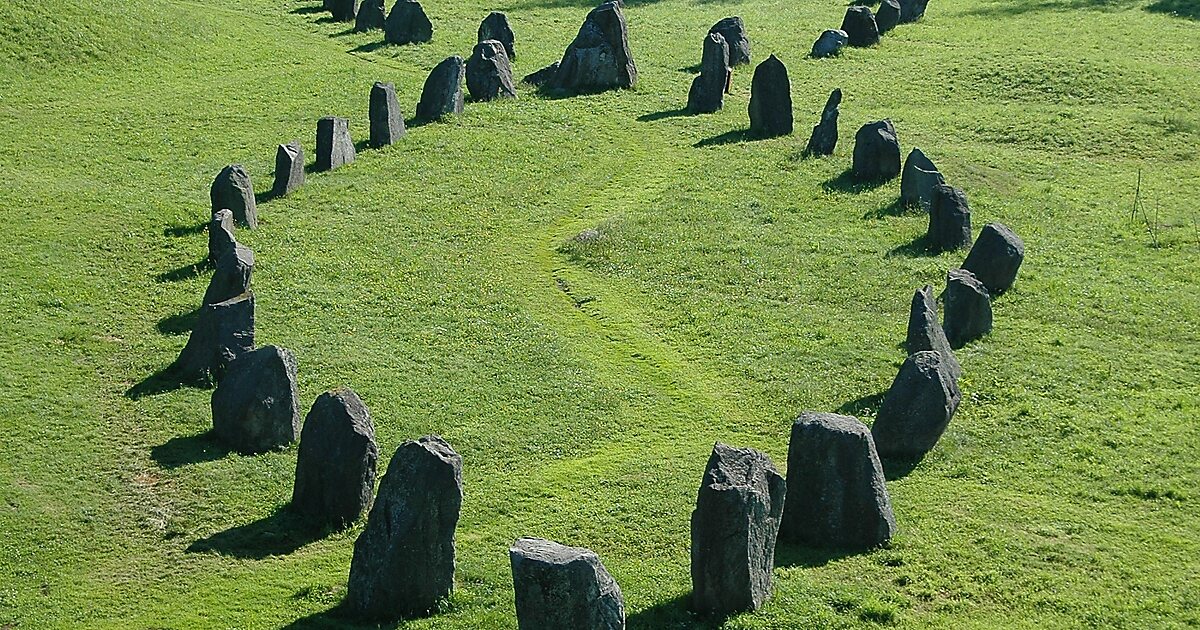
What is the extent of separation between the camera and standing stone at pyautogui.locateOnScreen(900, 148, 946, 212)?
3045 centimetres

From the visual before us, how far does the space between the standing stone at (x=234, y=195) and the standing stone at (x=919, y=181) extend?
13.5 metres

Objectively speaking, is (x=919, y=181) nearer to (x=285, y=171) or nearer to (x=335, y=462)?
(x=285, y=171)

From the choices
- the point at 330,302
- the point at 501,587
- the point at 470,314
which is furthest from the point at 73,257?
the point at 501,587

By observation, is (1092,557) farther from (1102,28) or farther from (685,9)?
(685,9)

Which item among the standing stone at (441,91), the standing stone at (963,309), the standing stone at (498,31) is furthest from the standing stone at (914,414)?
the standing stone at (498,31)

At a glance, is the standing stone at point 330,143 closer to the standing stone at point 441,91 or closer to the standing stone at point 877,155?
the standing stone at point 441,91

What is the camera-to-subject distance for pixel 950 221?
93.0 feet

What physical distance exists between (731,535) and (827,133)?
20248 mm

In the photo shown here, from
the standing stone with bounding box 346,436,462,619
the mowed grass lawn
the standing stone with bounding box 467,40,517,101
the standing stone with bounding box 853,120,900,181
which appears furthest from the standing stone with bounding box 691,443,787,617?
the standing stone with bounding box 467,40,517,101

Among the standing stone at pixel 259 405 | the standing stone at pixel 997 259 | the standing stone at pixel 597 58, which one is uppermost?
the standing stone at pixel 597 58

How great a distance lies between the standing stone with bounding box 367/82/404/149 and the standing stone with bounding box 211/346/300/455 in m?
14.8

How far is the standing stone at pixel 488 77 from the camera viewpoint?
1534 inches

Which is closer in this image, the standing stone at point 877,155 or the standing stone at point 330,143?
the standing stone at point 877,155

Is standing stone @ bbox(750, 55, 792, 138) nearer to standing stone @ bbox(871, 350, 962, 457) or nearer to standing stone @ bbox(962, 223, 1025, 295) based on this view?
standing stone @ bbox(962, 223, 1025, 295)
